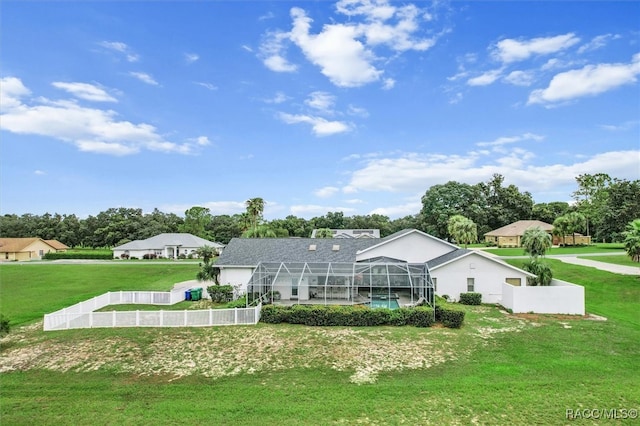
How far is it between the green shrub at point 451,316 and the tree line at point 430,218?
34100mm

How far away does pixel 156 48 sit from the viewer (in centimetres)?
2458

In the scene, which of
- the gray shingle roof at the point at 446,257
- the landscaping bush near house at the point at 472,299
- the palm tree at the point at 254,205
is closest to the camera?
the landscaping bush near house at the point at 472,299

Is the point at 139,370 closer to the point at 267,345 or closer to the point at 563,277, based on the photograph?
the point at 267,345

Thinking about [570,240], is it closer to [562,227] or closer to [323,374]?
[562,227]

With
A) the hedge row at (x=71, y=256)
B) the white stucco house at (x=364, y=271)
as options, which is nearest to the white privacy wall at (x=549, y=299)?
the white stucco house at (x=364, y=271)

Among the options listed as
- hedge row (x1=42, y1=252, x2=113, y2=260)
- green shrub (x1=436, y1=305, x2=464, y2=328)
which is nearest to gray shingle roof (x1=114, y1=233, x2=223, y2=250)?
hedge row (x1=42, y1=252, x2=113, y2=260)

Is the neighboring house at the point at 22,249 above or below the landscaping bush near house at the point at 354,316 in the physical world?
above

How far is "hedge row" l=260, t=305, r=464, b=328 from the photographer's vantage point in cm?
1975

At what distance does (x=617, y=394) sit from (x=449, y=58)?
73.0 ft

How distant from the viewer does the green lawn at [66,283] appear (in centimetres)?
2588

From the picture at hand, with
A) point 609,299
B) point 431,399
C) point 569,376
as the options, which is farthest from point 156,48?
point 609,299

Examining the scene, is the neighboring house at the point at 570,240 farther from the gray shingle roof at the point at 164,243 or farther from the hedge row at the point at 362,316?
the gray shingle roof at the point at 164,243

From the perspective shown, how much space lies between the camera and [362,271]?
24.6m

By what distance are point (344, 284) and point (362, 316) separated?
3843mm
